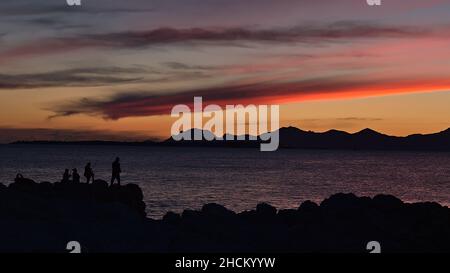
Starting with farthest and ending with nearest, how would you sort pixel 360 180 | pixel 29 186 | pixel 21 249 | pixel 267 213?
pixel 360 180
pixel 29 186
pixel 267 213
pixel 21 249

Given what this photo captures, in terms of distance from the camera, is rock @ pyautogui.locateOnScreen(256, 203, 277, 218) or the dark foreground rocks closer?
the dark foreground rocks

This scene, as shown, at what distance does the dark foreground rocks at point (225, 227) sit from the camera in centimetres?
2309

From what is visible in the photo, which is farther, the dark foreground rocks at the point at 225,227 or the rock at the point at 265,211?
the rock at the point at 265,211

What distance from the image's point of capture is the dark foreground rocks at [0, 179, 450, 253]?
2309 cm

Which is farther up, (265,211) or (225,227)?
(265,211)

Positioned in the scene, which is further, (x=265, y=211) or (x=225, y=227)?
(x=265, y=211)

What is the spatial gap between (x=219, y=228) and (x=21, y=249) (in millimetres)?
8706

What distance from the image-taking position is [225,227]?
2662 cm
